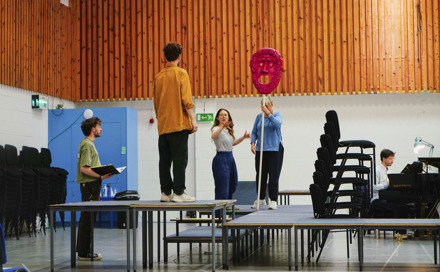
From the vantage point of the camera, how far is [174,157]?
5.71 m

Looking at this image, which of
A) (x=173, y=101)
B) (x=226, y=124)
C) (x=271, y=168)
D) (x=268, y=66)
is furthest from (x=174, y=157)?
(x=268, y=66)

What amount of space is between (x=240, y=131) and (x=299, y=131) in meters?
1.14

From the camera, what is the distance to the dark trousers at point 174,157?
5.68 meters

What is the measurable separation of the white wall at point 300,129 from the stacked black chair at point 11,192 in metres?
1.77

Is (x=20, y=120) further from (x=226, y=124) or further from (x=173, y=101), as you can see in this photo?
(x=173, y=101)

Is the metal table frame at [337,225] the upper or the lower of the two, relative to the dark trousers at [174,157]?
lower

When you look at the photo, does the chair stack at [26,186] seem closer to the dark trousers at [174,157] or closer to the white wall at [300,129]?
the white wall at [300,129]

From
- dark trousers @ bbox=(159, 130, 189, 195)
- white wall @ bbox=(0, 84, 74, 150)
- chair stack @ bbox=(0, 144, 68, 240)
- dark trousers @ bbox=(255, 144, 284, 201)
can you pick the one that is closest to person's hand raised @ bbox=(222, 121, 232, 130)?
dark trousers @ bbox=(255, 144, 284, 201)

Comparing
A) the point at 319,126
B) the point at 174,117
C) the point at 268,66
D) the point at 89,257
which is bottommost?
the point at 89,257

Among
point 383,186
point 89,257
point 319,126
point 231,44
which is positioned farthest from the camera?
point 231,44

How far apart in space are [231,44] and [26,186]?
16.1ft

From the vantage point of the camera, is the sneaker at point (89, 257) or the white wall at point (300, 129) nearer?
the sneaker at point (89, 257)

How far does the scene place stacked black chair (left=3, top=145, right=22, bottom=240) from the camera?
897cm

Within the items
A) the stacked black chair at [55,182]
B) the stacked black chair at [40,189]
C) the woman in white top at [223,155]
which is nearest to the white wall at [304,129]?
the stacked black chair at [55,182]
